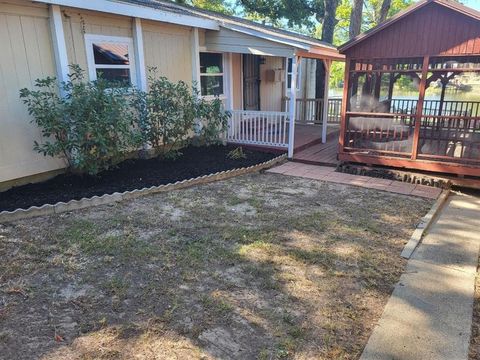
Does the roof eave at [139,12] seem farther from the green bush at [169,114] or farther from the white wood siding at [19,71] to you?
the green bush at [169,114]

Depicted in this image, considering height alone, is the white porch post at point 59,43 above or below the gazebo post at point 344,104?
above

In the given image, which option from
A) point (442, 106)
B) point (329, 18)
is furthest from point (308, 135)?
point (329, 18)

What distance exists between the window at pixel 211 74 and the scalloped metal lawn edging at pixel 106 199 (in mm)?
2721

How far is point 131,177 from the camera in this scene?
6.00m

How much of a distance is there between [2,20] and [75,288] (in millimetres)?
3934

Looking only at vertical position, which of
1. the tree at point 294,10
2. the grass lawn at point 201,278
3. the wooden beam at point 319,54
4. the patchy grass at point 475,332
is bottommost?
the patchy grass at point 475,332

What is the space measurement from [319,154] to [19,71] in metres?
5.84

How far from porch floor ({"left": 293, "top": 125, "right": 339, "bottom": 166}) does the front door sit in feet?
5.17

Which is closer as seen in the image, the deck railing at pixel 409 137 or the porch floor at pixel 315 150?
the deck railing at pixel 409 137

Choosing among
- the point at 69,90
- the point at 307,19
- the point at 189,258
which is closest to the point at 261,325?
the point at 189,258

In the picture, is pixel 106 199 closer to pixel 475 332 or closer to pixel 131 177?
pixel 131 177

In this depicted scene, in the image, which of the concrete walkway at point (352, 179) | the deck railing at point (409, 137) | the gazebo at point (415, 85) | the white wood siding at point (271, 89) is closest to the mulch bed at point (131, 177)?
the concrete walkway at point (352, 179)

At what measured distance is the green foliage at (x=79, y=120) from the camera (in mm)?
5109

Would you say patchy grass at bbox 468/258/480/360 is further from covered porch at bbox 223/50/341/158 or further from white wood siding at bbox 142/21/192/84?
white wood siding at bbox 142/21/192/84
